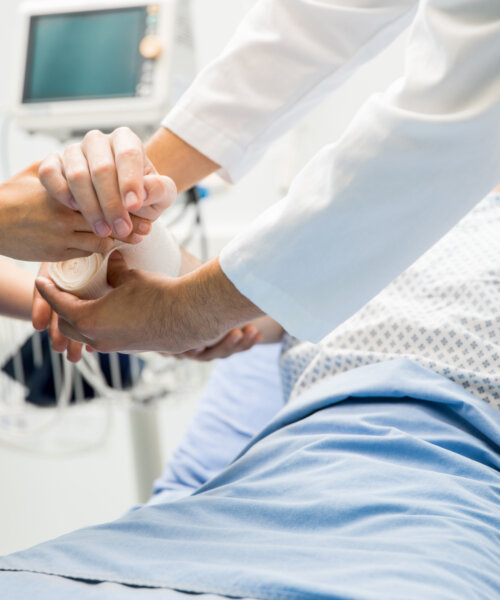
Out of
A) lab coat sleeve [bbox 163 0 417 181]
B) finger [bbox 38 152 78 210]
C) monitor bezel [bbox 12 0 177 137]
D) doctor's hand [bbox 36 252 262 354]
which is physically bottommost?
doctor's hand [bbox 36 252 262 354]

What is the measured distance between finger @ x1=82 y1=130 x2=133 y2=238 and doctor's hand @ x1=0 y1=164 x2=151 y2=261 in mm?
60

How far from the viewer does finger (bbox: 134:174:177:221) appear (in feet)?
3.02

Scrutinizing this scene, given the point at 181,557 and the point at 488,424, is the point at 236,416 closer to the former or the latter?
the point at 488,424

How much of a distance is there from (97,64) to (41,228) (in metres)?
0.92

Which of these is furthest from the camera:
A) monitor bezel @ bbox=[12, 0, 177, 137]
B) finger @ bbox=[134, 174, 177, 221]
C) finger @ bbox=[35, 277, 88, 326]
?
monitor bezel @ bbox=[12, 0, 177, 137]

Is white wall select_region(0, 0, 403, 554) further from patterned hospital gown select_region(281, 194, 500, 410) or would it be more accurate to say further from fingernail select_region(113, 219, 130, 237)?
fingernail select_region(113, 219, 130, 237)

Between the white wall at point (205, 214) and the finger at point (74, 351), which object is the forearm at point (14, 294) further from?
the white wall at point (205, 214)

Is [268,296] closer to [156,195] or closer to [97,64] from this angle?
[156,195]

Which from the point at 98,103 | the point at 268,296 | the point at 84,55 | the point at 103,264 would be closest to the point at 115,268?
the point at 103,264

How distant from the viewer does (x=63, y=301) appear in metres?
1.04

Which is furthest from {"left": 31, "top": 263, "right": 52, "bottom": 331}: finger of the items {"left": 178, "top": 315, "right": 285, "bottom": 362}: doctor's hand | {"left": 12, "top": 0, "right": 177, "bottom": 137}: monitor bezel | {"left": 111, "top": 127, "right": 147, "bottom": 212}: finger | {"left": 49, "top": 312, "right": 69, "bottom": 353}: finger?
{"left": 12, "top": 0, "right": 177, "bottom": 137}: monitor bezel

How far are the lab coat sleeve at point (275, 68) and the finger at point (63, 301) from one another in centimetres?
36

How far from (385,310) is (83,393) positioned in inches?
39.9

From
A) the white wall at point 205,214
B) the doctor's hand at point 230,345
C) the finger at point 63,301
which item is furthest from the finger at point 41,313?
the white wall at point 205,214
